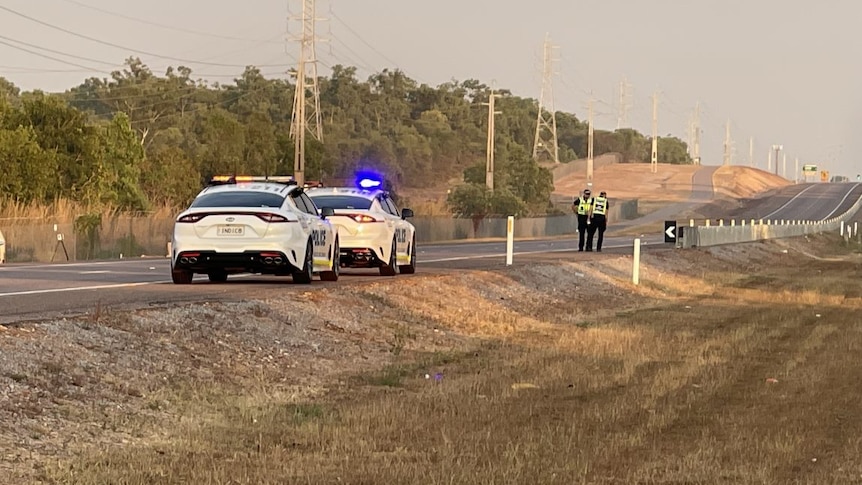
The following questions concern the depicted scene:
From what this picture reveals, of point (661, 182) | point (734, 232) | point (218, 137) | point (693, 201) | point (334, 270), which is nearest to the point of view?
point (334, 270)

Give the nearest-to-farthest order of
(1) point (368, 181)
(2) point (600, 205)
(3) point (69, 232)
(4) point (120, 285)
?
(4) point (120, 285) < (1) point (368, 181) < (2) point (600, 205) < (3) point (69, 232)

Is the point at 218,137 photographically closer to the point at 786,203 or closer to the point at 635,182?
the point at 786,203

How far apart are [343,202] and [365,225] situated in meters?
0.75

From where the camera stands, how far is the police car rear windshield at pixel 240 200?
67.8ft

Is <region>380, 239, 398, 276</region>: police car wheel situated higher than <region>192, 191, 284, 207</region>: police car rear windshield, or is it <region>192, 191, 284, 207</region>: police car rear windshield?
<region>192, 191, 284, 207</region>: police car rear windshield

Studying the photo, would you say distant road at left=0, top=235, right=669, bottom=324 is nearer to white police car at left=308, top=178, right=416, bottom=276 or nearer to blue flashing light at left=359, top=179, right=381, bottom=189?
white police car at left=308, top=178, right=416, bottom=276

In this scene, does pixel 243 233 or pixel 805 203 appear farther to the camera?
pixel 805 203

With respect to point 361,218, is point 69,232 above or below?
below

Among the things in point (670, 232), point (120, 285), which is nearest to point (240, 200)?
point (120, 285)

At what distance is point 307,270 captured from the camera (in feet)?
70.6

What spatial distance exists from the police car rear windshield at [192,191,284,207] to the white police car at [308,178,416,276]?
12.6 feet

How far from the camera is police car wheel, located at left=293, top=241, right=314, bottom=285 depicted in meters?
21.4

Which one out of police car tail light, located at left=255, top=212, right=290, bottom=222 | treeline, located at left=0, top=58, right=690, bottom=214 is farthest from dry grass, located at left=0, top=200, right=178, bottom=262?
police car tail light, located at left=255, top=212, right=290, bottom=222

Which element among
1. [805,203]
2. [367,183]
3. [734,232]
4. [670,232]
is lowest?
[805,203]
